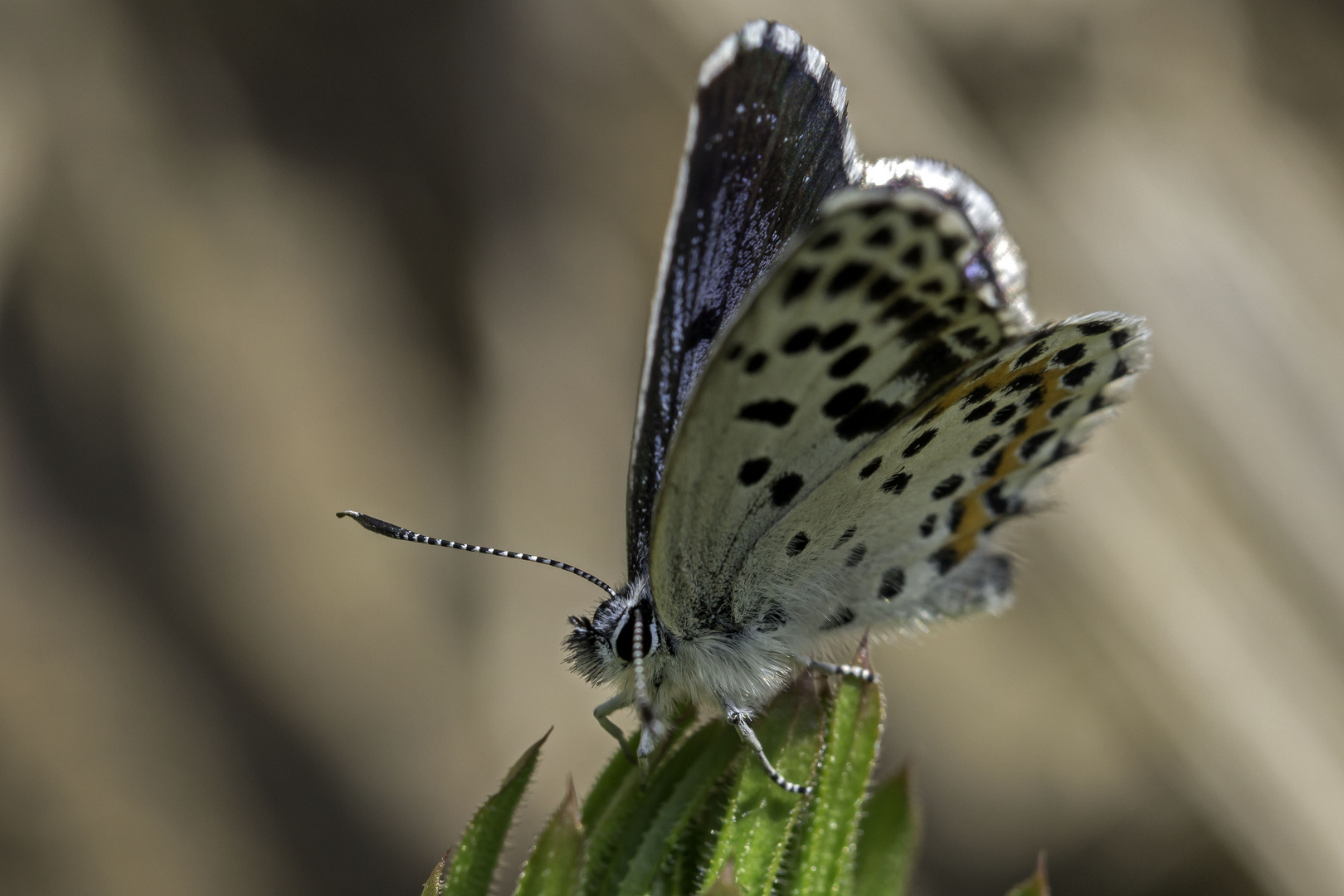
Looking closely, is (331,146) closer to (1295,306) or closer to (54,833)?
(54,833)

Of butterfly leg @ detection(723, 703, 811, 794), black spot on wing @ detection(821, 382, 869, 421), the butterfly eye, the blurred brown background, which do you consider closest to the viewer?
butterfly leg @ detection(723, 703, 811, 794)

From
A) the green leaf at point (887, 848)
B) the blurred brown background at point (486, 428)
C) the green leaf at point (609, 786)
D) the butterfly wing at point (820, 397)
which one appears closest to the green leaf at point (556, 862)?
the green leaf at point (609, 786)

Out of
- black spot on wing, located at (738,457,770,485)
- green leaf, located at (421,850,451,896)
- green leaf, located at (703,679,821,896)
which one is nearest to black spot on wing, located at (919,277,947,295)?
black spot on wing, located at (738,457,770,485)

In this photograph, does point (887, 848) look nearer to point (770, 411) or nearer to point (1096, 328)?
point (770, 411)

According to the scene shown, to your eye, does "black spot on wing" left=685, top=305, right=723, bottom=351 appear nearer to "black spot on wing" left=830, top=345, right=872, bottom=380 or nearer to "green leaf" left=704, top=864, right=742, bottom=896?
"black spot on wing" left=830, top=345, right=872, bottom=380

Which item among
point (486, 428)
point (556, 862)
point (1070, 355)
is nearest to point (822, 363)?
point (1070, 355)

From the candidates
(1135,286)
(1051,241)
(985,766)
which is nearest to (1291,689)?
(985,766)
